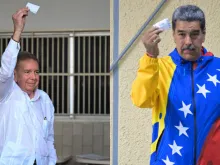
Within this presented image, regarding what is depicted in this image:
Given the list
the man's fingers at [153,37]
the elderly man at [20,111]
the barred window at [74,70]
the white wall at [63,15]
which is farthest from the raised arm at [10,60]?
the barred window at [74,70]

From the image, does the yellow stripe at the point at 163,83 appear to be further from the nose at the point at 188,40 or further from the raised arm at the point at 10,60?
the raised arm at the point at 10,60

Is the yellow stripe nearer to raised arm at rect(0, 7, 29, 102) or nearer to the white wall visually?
raised arm at rect(0, 7, 29, 102)

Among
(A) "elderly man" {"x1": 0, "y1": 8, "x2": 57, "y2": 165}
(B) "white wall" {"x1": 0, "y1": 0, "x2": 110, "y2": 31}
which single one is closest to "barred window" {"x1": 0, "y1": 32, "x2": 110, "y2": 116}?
(B) "white wall" {"x1": 0, "y1": 0, "x2": 110, "y2": 31}

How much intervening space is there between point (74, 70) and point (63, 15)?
0.87 metres

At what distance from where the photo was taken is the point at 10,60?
2758 mm

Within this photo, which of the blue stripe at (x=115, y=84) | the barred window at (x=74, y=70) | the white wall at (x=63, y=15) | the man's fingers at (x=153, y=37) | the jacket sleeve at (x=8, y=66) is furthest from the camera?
the barred window at (x=74, y=70)

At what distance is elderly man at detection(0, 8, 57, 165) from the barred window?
4347 mm

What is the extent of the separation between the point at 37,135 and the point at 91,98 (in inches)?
179

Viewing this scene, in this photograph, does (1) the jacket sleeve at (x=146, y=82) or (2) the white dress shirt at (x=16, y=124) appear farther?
(2) the white dress shirt at (x=16, y=124)

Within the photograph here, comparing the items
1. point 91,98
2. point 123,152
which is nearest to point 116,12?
point 123,152

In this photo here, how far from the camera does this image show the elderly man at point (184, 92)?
81.6 inches

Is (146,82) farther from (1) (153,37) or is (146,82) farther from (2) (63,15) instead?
(2) (63,15)

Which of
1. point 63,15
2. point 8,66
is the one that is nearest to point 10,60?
point 8,66

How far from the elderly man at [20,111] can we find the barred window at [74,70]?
4347 mm
